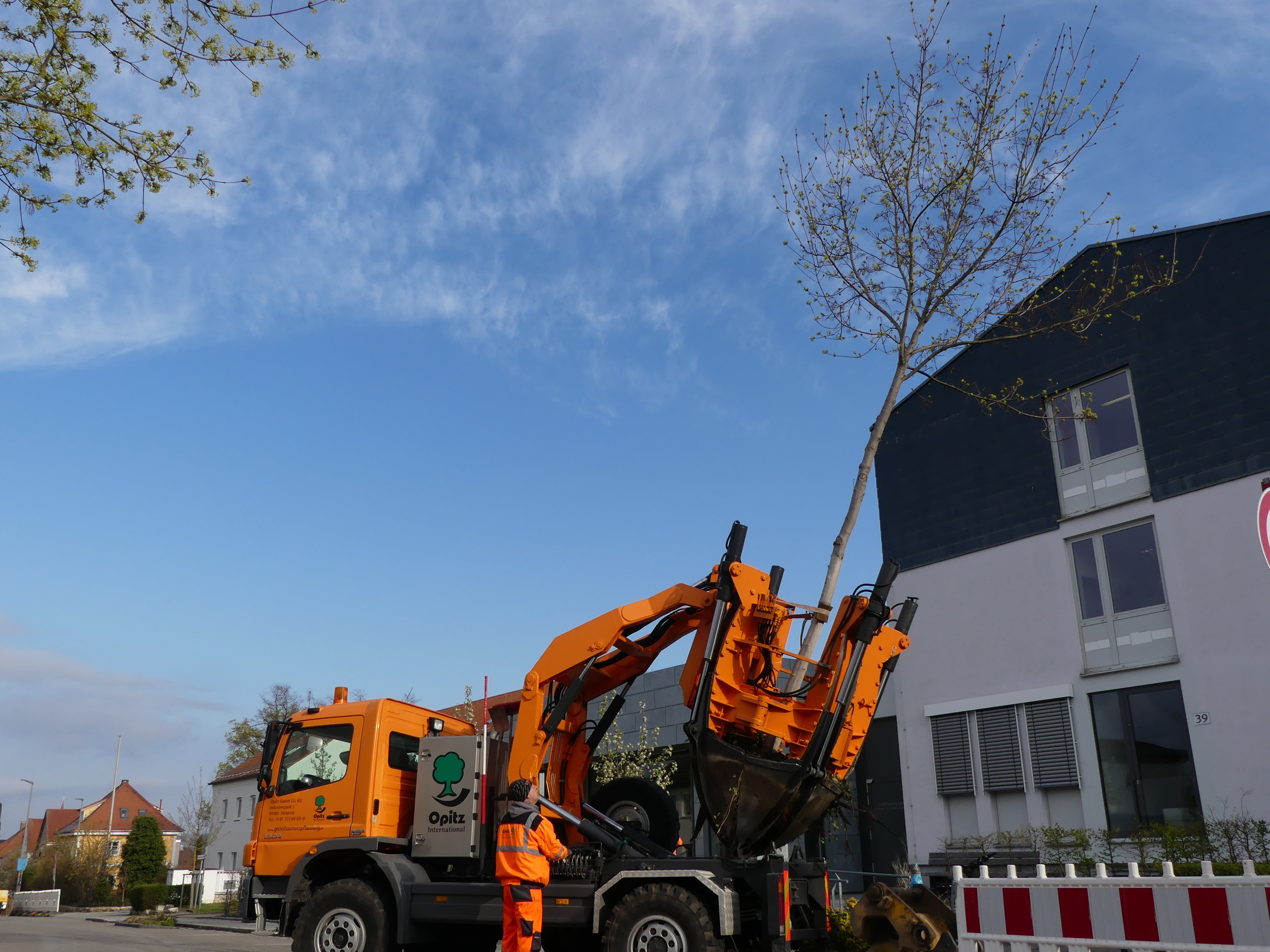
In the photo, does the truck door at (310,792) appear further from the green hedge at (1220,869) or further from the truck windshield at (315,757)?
the green hedge at (1220,869)

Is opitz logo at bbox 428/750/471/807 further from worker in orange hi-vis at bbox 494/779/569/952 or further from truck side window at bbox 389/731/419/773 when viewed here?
worker in orange hi-vis at bbox 494/779/569/952

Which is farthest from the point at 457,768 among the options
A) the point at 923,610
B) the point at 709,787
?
the point at 923,610

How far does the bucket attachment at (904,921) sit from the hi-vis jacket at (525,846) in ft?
8.77

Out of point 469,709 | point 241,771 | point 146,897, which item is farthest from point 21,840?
point 469,709

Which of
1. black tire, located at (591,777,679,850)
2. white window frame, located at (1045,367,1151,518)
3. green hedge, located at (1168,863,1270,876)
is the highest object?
white window frame, located at (1045,367,1151,518)

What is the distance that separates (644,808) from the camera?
A: 10.4 meters

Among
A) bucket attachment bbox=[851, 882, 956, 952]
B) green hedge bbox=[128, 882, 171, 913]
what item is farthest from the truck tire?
green hedge bbox=[128, 882, 171, 913]

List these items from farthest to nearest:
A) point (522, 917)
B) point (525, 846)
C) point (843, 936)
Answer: point (843, 936) → point (525, 846) → point (522, 917)

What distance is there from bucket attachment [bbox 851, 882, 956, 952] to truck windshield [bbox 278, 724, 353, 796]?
5.29 meters

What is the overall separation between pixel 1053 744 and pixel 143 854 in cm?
4381

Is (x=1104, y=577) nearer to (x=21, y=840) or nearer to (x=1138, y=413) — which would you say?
(x=1138, y=413)

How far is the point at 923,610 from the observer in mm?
21766

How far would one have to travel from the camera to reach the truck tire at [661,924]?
826 cm

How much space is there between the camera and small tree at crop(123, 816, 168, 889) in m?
47.0
